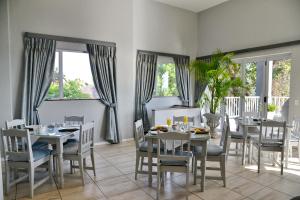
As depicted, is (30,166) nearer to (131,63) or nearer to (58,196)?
(58,196)

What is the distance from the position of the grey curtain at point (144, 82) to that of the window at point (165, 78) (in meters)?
0.32

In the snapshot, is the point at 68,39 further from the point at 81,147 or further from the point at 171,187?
the point at 171,187

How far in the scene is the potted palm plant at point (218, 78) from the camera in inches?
223

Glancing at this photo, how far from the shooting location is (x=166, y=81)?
653 cm

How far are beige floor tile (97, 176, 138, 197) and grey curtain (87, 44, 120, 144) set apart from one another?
6.62 ft

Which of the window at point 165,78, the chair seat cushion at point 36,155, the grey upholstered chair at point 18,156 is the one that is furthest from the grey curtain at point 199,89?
the grey upholstered chair at point 18,156

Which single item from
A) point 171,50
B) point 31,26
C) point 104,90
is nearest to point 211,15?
point 171,50

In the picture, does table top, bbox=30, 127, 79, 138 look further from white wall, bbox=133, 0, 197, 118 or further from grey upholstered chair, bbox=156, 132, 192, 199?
white wall, bbox=133, 0, 197, 118

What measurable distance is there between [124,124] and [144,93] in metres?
1.04

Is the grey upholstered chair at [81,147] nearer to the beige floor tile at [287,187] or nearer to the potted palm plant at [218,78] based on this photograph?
the beige floor tile at [287,187]

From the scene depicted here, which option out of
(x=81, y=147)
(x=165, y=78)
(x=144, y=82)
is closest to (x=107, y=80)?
(x=144, y=82)

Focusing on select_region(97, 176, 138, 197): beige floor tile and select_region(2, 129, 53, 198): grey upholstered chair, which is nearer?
select_region(2, 129, 53, 198): grey upholstered chair

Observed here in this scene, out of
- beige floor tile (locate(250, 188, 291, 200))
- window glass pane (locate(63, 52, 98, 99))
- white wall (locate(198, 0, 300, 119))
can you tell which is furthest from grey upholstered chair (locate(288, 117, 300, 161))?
window glass pane (locate(63, 52, 98, 99))

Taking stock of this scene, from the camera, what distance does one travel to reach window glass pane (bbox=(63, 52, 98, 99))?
16.0 ft
